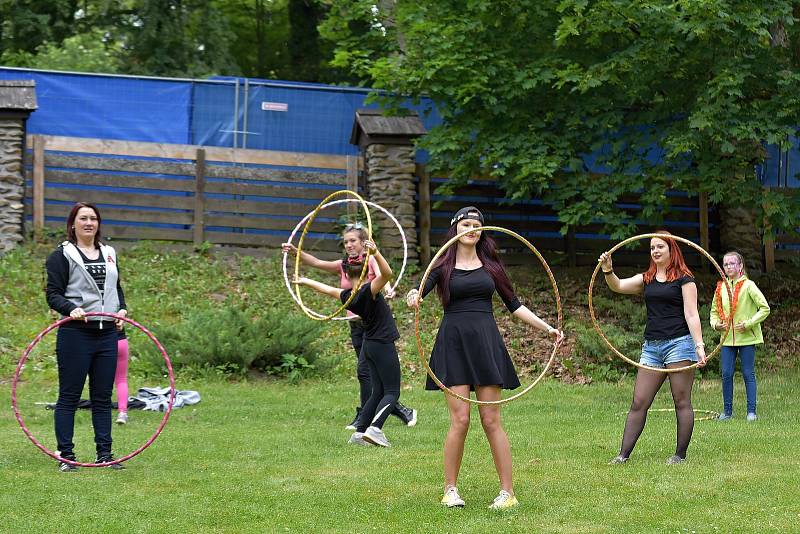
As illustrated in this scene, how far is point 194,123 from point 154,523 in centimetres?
1429

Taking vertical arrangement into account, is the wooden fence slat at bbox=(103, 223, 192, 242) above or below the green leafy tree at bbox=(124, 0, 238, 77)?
below

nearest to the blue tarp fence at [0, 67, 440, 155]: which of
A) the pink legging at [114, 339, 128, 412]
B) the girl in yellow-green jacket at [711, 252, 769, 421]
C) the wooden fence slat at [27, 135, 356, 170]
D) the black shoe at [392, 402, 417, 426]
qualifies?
the wooden fence slat at [27, 135, 356, 170]

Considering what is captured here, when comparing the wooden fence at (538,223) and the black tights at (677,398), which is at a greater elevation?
the wooden fence at (538,223)

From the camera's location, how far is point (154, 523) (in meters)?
6.98

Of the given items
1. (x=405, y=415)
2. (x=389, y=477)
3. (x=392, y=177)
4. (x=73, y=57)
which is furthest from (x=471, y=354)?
(x=73, y=57)

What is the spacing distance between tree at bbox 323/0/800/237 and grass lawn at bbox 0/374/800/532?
504 centimetres

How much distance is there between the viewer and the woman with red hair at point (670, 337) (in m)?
8.83

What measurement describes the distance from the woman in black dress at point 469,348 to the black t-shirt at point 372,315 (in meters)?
2.55

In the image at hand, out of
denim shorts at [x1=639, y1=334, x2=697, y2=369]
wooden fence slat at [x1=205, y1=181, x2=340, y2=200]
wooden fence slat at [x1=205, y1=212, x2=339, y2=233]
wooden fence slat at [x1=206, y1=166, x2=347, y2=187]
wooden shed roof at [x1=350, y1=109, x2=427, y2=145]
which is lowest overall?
denim shorts at [x1=639, y1=334, x2=697, y2=369]

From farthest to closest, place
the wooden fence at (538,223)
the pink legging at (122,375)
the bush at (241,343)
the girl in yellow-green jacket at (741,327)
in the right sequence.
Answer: the wooden fence at (538,223) → the bush at (241,343) → the girl in yellow-green jacket at (741,327) → the pink legging at (122,375)

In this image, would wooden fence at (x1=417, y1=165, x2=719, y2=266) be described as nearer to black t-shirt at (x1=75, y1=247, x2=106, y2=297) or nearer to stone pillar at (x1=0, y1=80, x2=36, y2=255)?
stone pillar at (x1=0, y1=80, x2=36, y2=255)

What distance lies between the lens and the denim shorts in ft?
28.9

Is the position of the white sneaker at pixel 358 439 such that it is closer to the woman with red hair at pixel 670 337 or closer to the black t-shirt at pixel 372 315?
the black t-shirt at pixel 372 315

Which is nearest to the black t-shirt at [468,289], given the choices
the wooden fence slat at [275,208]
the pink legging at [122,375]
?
the pink legging at [122,375]
